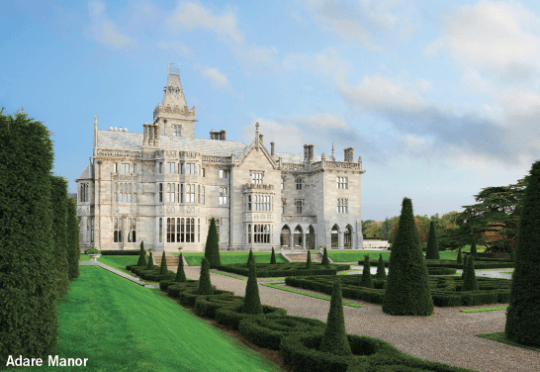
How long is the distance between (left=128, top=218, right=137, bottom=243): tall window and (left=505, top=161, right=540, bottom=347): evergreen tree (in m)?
40.7

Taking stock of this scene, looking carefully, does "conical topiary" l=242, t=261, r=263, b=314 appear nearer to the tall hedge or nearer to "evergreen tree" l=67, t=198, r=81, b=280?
the tall hedge

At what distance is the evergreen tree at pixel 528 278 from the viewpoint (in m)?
11.6

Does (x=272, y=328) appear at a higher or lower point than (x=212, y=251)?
lower

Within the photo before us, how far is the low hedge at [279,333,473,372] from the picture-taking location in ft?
28.5

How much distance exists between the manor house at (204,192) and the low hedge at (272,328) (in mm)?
35307

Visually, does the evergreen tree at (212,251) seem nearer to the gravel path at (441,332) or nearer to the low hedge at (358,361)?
the gravel path at (441,332)

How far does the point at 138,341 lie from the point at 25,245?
2977mm

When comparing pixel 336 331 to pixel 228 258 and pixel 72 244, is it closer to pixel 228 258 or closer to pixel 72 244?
pixel 72 244

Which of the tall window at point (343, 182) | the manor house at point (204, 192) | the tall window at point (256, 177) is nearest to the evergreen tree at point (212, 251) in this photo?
the manor house at point (204, 192)

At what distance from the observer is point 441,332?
13289 mm

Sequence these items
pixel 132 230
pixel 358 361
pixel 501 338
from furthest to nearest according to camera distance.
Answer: pixel 132 230 → pixel 501 338 → pixel 358 361

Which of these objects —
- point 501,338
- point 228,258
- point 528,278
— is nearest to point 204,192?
point 228,258

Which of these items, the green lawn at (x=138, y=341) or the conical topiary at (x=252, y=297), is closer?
the green lawn at (x=138, y=341)

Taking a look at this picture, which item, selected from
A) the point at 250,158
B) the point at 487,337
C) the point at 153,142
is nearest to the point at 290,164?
the point at 250,158
